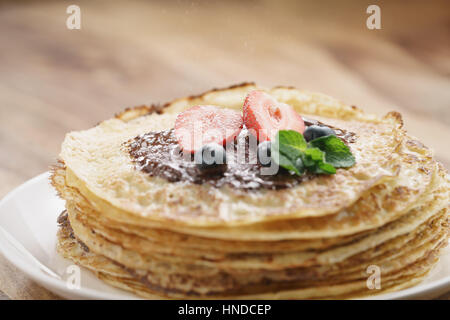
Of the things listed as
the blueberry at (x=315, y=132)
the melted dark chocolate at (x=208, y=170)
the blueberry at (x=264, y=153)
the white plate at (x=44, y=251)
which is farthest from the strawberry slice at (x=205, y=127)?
the white plate at (x=44, y=251)

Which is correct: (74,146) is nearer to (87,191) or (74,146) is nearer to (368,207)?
(87,191)

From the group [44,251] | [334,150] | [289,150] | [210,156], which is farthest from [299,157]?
[44,251]

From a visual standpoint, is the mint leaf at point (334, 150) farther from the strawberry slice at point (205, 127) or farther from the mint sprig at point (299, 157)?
the strawberry slice at point (205, 127)

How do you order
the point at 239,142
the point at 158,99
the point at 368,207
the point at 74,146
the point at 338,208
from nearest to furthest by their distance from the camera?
the point at 338,208
the point at 368,207
the point at 239,142
the point at 74,146
the point at 158,99

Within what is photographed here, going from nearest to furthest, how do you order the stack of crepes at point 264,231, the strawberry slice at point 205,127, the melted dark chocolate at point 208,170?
the stack of crepes at point 264,231
the melted dark chocolate at point 208,170
the strawberry slice at point 205,127

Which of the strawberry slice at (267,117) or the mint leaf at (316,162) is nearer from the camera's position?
the mint leaf at (316,162)
